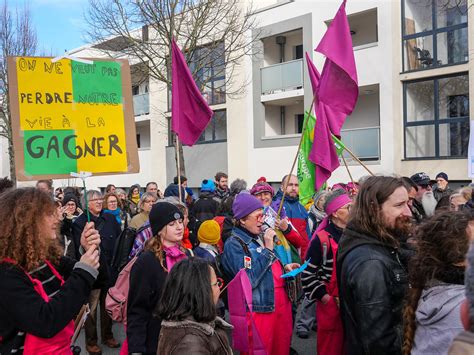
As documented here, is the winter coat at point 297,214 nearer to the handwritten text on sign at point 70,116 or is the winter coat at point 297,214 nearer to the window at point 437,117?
the handwritten text on sign at point 70,116

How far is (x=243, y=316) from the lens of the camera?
3.96 metres

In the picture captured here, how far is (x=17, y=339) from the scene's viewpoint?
2.43 m

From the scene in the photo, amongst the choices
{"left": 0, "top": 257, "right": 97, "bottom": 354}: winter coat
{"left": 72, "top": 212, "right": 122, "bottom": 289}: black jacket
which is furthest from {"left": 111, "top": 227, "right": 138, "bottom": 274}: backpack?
{"left": 0, "top": 257, "right": 97, "bottom": 354}: winter coat

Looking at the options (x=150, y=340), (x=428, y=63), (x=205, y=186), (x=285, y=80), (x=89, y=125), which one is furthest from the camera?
(x=285, y=80)

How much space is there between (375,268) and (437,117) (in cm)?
1526

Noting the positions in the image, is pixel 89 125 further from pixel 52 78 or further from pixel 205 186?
pixel 205 186

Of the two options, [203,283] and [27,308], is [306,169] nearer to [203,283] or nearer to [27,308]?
[203,283]

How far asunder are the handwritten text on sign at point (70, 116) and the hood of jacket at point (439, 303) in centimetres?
228

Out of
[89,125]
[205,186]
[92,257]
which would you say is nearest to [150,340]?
[92,257]

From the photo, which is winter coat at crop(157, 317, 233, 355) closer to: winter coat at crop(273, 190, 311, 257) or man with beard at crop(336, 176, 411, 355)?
man with beard at crop(336, 176, 411, 355)

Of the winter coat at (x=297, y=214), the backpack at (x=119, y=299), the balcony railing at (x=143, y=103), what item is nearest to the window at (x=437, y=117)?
the winter coat at (x=297, y=214)

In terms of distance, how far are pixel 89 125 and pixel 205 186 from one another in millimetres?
5777

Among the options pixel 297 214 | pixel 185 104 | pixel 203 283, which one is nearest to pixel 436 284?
pixel 203 283

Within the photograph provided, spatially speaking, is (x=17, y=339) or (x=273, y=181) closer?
(x=17, y=339)
